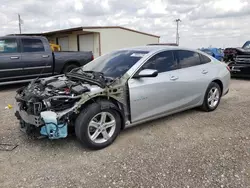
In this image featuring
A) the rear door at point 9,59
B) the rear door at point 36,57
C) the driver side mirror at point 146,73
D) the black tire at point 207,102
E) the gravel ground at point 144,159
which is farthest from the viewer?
the rear door at point 36,57

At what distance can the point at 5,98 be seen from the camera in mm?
6840

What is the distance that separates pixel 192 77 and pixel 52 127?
287 cm

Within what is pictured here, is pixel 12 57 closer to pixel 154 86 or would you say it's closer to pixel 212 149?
pixel 154 86

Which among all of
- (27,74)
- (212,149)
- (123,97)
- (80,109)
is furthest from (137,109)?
(27,74)

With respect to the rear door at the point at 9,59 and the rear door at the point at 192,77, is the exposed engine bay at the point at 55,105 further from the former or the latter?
the rear door at the point at 9,59

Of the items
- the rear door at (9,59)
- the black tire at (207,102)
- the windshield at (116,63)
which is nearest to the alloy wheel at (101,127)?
the windshield at (116,63)

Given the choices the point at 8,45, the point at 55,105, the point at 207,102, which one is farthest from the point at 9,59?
the point at 207,102

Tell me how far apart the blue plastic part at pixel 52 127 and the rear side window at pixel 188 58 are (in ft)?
8.55

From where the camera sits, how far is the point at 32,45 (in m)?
8.11

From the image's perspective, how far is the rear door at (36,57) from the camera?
7.91 m

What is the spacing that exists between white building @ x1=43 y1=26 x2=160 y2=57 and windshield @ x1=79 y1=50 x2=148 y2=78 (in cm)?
1215

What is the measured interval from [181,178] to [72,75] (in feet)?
8.27

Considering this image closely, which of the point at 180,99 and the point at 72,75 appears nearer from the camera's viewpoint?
the point at 72,75

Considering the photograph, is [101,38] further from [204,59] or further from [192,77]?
[192,77]
